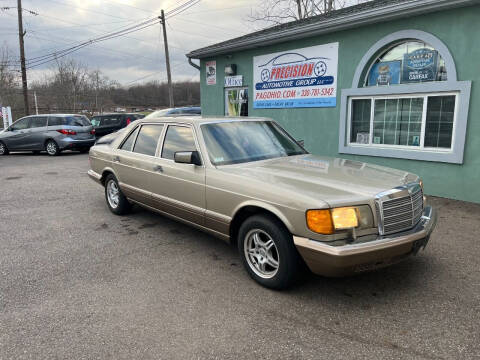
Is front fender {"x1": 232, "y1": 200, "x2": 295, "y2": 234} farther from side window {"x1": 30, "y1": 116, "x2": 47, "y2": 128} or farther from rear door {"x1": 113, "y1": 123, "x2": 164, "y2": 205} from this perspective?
side window {"x1": 30, "y1": 116, "x2": 47, "y2": 128}

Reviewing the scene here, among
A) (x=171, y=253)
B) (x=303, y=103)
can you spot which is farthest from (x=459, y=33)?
(x=171, y=253)

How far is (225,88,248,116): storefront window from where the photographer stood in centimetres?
1097

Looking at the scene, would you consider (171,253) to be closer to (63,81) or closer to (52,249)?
(52,249)

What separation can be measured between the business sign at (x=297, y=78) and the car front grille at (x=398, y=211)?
5535 millimetres

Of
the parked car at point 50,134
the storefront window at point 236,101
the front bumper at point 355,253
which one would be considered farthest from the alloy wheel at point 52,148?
the front bumper at point 355,253

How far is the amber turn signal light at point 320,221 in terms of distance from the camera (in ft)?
9.52

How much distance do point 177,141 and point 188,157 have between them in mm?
705

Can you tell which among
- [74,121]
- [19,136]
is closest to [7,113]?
[19,136]

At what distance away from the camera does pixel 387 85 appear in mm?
7539

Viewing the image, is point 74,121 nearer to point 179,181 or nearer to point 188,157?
point 179,181

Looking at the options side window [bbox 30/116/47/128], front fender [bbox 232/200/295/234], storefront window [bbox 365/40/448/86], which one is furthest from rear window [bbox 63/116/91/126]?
front fender [bbox 232/200/295/234]

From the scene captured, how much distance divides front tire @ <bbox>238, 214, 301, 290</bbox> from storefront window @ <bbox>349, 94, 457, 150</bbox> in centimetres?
511

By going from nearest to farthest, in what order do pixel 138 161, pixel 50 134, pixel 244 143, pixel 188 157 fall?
1. pixel 188 157
2. pixel 244 143
3. pixel 138 161
4. pixel 50 134

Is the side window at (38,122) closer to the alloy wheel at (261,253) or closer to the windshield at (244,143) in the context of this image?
the windshield at (244,143)
